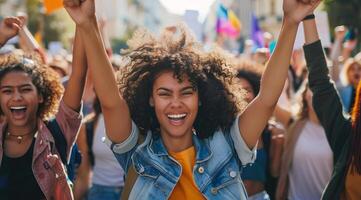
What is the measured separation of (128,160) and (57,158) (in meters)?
0.68

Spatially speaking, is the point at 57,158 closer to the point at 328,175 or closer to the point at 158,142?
the point at 158,142

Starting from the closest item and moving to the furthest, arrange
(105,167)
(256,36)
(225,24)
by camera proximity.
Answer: (105,167)
(225,24)
(256,36)

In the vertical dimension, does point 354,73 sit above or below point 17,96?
below

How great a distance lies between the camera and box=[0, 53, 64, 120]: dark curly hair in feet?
13.2

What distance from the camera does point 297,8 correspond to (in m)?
2.99

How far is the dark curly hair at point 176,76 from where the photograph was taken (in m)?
3.19

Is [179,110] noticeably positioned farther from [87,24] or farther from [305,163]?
[305,163]

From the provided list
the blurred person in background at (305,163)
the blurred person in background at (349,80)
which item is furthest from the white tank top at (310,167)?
the blurred person in background at (349,80)

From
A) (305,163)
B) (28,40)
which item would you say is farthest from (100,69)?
(305,163)

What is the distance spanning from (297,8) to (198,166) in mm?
797

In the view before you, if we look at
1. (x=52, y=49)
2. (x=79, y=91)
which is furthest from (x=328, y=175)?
(x=52, y=49)

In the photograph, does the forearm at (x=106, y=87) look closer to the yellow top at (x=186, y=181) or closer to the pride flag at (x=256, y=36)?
the yellow top at (x=186, y=181)

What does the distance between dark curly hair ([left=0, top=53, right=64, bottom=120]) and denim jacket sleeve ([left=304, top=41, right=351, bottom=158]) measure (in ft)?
4.85

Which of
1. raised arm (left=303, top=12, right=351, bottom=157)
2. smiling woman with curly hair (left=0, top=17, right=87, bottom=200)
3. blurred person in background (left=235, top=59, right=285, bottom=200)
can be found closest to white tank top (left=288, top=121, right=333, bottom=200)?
blurred person in background (left=235, top=59, right=285, bottom=200)
